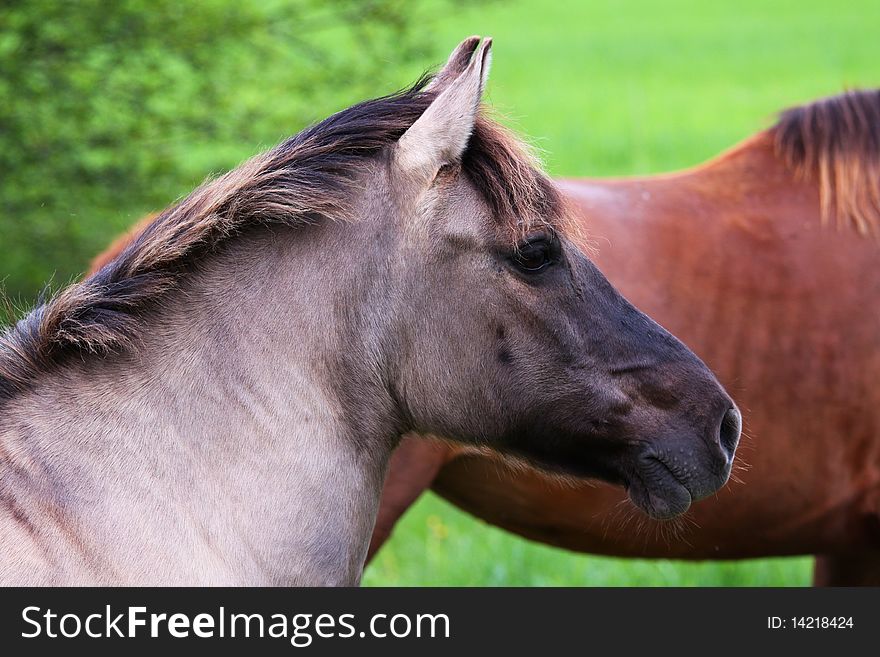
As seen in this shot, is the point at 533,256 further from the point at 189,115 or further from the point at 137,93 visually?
the point at 189,115

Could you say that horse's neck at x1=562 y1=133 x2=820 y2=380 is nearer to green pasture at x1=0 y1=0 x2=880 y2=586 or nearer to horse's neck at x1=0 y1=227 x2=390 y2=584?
green pasture at x1=0 y1=0 x2=880 y2=586

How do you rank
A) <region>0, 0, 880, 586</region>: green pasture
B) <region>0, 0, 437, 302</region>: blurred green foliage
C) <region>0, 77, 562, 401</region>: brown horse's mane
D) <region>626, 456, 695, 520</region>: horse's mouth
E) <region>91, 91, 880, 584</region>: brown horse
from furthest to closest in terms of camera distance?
<region>0, 0, 437, 302</region>: blurred green foliage
<region>0, 0, 880, 586</region>: green pasture
<region>91, 91, 880, 584</region>: brown horse
<region>626, 456, 695, 520</region>: horse's mouth
<region>0, 77, 562, 401</region>: brown horse's mane

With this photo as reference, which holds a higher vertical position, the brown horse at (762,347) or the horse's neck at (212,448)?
the horse's neck at (212,448)

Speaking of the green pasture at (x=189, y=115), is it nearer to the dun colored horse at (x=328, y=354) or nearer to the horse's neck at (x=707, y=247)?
the horse's neck at (x=707, y=247)

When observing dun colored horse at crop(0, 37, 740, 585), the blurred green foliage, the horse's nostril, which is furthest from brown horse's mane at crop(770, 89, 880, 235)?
the blurred green foliage

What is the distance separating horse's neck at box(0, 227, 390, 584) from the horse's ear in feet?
1.14

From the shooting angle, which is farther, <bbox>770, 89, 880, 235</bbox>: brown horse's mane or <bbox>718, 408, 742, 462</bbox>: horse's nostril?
<bbox>770, 89, 880, 235</bbox>: brown horse's mane

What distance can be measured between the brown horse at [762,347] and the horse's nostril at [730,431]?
1186 mm

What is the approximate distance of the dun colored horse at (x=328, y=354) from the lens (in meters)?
2.41

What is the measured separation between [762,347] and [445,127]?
2.06m

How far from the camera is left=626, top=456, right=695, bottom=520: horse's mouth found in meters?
2.61

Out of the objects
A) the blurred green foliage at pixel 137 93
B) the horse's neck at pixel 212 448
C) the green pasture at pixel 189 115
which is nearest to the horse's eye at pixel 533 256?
the horse's neck at pixel 212 448
